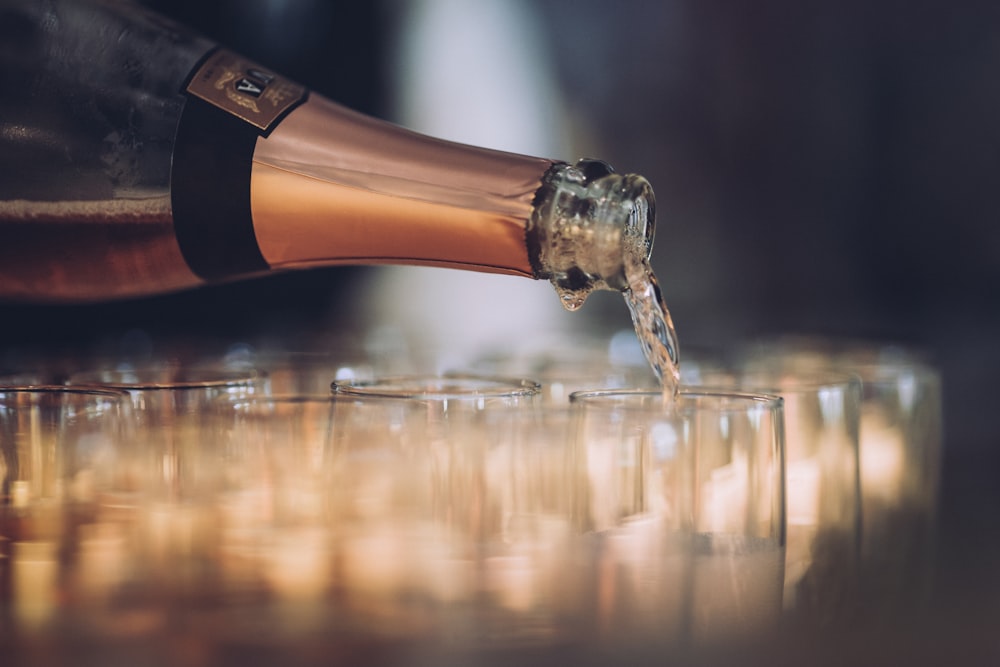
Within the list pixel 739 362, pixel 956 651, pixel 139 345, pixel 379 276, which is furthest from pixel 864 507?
pixel 379 276

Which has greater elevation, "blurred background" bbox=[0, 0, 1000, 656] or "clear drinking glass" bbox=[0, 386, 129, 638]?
"blurred background" bbox=[0, 0, 1000, 656]

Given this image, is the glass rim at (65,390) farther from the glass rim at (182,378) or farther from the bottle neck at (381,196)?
the bottle neck at (381,196)

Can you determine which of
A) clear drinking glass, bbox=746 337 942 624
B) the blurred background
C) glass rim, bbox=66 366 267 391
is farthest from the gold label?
the blurred background

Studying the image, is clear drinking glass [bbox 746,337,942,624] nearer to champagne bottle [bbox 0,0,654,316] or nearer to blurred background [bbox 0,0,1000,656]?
champagne bottle [bbox 0,0,654,316]

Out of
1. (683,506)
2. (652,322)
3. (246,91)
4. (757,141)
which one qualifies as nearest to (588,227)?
(652,322)

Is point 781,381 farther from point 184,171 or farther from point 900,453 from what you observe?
point 184,171

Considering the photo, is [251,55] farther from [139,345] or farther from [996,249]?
[996,249]
